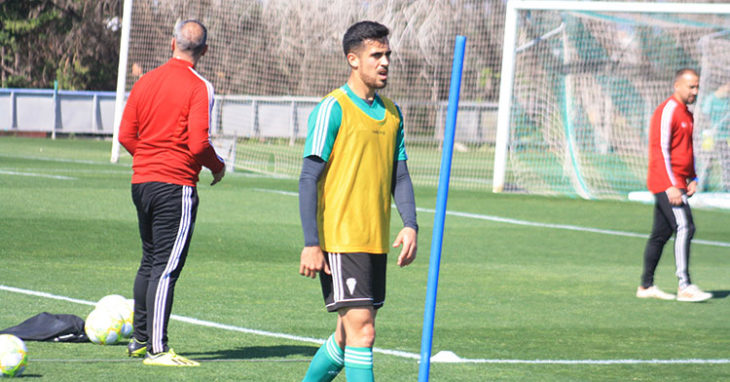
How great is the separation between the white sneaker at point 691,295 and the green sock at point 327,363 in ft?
18.7

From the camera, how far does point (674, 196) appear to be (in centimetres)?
988

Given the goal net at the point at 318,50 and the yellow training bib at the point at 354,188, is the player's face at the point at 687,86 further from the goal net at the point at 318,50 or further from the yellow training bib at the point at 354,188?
the goal net at the point at 318,50

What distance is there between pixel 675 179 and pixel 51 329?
19.3 feet

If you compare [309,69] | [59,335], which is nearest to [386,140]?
[59,335]

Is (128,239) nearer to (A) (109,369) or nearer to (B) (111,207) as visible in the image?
(B) (111,207)

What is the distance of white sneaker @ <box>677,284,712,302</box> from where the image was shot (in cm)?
1002

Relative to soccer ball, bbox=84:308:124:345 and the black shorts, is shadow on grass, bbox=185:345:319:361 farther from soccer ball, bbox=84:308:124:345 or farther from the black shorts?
the black shorts

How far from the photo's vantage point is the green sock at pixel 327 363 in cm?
521

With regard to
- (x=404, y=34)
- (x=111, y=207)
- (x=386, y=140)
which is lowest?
(x=111, y=207)

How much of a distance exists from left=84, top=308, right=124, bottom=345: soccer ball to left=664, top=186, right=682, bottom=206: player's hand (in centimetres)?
532

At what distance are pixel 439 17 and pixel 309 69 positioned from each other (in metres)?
3.45

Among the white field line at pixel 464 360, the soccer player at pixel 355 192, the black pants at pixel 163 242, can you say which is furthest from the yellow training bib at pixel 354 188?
the white field line at pixel 464 360

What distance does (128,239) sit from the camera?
492 inches

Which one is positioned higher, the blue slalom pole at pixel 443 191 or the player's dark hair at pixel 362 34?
the player's dark hair at pixel 362 34
